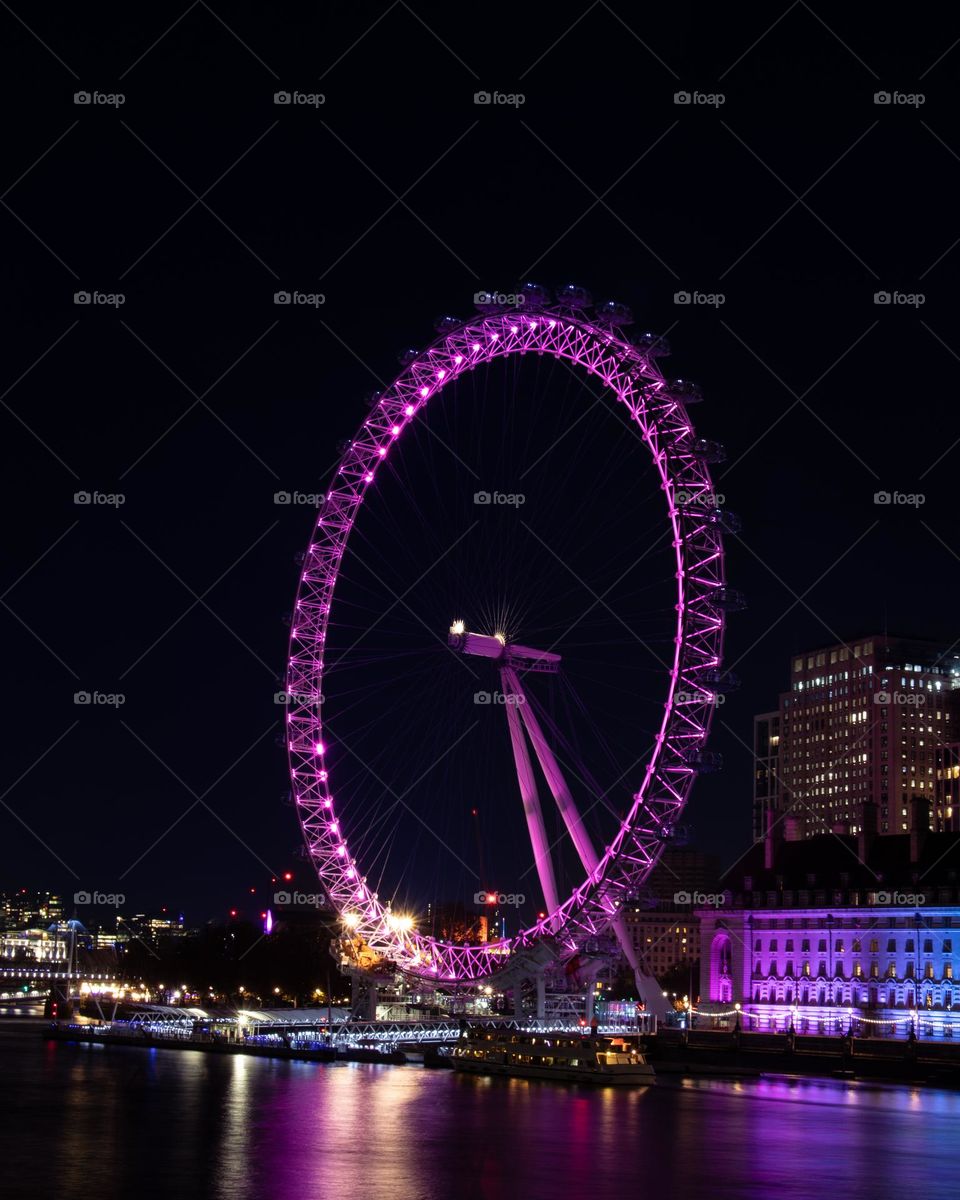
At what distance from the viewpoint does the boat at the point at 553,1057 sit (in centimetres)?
7981

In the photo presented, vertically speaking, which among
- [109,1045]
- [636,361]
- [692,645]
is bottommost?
[109,1045]

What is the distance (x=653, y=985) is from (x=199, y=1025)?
40471 millimetres

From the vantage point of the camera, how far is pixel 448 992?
9125 centimetres

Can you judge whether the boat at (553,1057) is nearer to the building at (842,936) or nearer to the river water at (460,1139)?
the river water at (460,1139)

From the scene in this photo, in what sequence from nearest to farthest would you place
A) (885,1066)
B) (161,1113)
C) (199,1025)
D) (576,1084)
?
(161,1113)
(576,1084)
(885,1066)
(199,1025)

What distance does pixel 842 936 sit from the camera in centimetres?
11425

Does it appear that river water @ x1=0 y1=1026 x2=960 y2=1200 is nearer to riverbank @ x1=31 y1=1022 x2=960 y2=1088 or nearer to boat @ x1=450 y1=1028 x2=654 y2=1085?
boat @ x1=450 y1=1028 x2=654 y2=1085

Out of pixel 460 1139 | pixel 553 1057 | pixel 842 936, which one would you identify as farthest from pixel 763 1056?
pixel 460 1139

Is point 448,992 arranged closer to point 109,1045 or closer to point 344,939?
point 344,939

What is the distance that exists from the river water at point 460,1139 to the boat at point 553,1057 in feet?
6.41

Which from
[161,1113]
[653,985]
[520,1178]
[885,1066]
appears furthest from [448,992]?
[520,1178]

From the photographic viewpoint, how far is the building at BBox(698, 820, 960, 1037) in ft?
352

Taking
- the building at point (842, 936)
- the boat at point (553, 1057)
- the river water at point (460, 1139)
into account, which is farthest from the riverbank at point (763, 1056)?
the building at point (842, 936)

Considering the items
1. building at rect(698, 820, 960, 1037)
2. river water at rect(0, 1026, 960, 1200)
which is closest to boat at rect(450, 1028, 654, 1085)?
river water at rect(0, 1026, 960, 1200)
